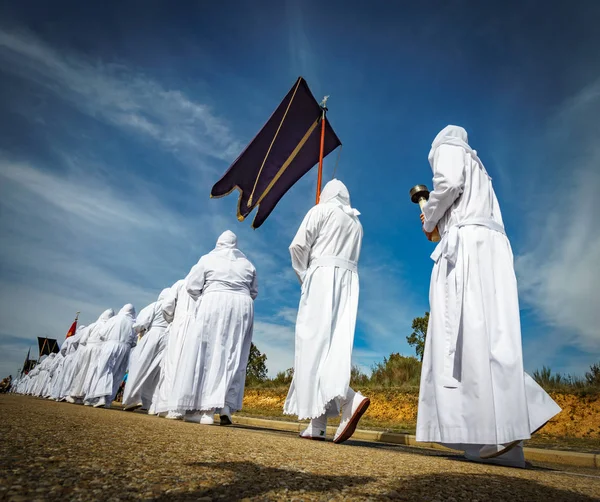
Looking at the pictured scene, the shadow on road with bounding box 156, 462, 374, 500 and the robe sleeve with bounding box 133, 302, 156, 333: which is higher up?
the robe sleeve with bounding box 133, 302, 156, 333

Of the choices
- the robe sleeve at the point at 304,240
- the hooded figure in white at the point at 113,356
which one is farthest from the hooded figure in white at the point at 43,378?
the robe sleeve at the point at 304,240

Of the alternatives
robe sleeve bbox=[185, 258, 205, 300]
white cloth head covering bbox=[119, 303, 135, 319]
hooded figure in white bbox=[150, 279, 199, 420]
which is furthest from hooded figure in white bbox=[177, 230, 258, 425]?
white cloth head covering bbox=[119, 303, 135, 319]

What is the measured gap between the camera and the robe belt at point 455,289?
3.01m

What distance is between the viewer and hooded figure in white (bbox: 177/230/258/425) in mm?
5684

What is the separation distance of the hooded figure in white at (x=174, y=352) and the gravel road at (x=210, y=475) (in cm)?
352

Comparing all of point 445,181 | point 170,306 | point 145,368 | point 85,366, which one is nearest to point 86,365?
point 85,366

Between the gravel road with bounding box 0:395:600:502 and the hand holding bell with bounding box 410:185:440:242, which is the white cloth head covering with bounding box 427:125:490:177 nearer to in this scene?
the hand holding bell with bounding box 410:185:440:242

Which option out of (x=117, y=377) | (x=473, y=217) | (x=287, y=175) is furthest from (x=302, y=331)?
(x=117, y=377)

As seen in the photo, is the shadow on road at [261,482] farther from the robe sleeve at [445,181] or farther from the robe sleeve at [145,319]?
the robe sleeve at [145,319]

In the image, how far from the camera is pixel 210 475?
4.67 feet

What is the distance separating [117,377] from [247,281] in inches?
241

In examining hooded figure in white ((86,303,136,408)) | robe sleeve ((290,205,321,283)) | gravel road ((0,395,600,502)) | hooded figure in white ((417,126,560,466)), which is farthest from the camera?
hooded figure in white ((86,303,136,408))

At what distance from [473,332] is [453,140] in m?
1.77

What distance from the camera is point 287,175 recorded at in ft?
32.4
